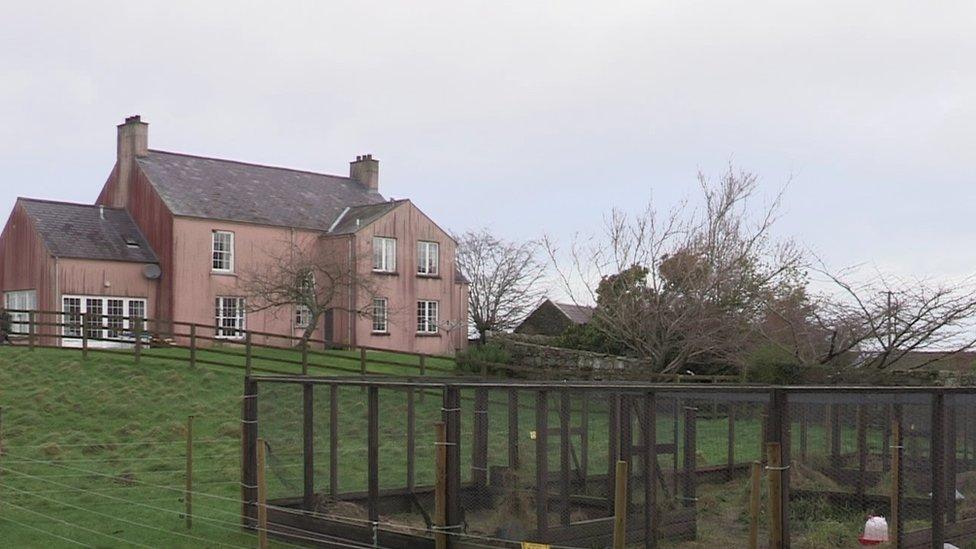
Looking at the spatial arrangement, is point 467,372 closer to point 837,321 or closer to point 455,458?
point 837,321

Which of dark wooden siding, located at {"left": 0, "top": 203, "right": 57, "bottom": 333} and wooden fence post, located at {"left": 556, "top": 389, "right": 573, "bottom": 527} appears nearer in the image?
wooden fence post, located at {"left": 556, "top": 389, "right": 573, "bottom": 527}

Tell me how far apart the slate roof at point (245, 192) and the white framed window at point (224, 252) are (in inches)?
28.1

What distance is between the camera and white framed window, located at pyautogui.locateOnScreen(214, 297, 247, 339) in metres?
40.6

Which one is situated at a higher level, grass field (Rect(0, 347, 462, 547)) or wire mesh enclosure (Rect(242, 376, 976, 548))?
wire mesh enclosure (Rect(242, 376, 976, 548))

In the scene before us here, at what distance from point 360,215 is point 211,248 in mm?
6791

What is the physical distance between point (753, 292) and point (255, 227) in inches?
731

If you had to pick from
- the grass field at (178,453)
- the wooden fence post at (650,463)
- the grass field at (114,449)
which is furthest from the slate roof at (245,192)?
the wooden fence post at (650,463)

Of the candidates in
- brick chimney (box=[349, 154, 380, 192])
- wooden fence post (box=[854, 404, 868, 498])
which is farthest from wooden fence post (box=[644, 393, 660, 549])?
brick chimney (box=[349, 154, 380, 192])

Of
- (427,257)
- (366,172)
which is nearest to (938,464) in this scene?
(427,257)

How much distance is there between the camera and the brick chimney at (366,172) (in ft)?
164

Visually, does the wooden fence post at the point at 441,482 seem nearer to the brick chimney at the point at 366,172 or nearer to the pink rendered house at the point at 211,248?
the pink rendered house at the point at 211,248

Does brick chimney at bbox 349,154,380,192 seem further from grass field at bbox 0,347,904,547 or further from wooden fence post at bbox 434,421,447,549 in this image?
wooden fence post at bbox 434,421,447,549

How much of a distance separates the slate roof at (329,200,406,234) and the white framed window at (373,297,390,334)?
3054 millimetres

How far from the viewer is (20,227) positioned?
39.0m
